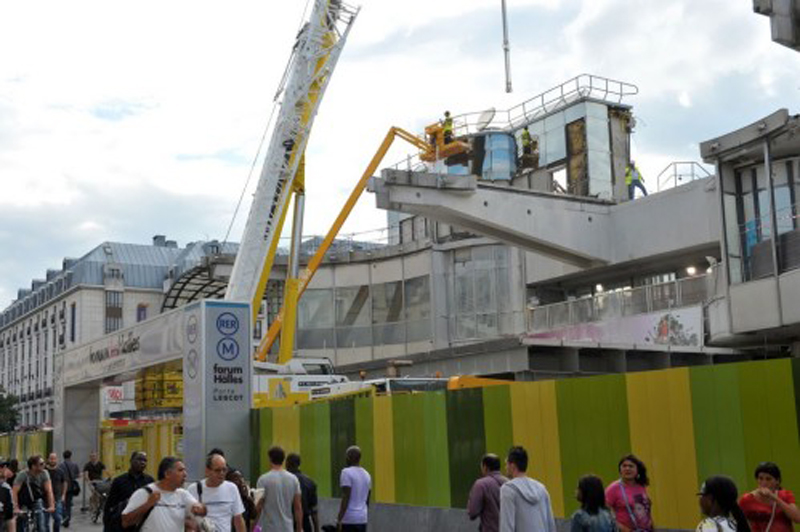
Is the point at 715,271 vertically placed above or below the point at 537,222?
below

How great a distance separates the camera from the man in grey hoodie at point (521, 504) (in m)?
8.63

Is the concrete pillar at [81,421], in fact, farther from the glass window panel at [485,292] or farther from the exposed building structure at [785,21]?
the exposed building structure at [785,21]

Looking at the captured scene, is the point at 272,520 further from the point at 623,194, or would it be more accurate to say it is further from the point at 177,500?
the point at 623,194

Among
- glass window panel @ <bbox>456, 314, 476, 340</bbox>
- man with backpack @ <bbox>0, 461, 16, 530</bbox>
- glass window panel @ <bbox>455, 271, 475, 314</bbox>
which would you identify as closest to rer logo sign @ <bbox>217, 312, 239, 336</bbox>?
man with backpack @ <bbox>0, 461, 16, 530</bbox>

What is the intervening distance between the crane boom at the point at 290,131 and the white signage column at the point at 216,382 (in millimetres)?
7337

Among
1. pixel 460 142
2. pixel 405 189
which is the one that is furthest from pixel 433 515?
pixel 460 142

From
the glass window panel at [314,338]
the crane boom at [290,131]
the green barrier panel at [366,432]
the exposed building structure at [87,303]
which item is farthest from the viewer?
the exposed building structure at [87,303]

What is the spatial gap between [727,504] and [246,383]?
1401cm

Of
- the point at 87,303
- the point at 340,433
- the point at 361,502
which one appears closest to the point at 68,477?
the point at 340,433

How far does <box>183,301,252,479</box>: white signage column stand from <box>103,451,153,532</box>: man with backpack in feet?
29.6

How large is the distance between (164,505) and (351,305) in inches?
1512

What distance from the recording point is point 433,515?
1579 centimetres

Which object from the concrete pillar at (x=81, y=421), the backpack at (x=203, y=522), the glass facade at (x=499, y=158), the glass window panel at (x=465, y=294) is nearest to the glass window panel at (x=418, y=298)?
the glass window panel at (x=465, y=294)

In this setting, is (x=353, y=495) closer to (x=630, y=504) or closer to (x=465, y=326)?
(x=630, y=504)
